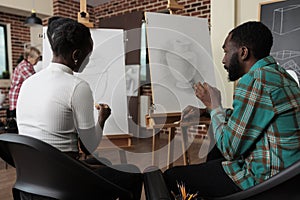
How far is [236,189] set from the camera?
1167 mm

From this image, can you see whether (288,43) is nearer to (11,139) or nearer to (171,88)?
(171,88)

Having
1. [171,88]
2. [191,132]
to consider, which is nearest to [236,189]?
[171,88]

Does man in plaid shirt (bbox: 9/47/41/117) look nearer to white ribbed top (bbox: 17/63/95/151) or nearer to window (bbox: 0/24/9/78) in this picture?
window (bbox: 0/24/9/78)

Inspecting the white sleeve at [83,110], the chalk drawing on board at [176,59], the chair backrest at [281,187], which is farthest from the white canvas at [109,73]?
the chair backrest at [281,187]

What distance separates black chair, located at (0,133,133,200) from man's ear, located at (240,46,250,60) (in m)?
0.80

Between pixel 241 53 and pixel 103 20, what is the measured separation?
4737 mm

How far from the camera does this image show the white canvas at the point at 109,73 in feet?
7.82

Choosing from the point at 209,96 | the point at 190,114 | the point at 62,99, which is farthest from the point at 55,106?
the point at 190,114

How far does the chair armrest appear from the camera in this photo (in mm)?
899

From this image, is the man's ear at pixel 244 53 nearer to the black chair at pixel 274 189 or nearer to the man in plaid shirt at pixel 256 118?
the man in plaid shirt at pixel 256 118

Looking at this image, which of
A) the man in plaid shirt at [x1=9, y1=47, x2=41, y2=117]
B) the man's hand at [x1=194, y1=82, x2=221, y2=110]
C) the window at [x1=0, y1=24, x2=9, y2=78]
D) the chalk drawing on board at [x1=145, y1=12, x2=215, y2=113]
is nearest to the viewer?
the man's hand at [x1=194, y1=82, x2=221, y2=110]

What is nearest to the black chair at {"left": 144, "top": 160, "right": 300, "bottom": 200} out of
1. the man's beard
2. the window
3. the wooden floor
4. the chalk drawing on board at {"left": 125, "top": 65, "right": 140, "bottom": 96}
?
the man's beard

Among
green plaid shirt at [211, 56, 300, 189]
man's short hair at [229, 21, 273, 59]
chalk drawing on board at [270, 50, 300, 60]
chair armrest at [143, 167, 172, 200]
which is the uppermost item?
chalk drawing on board at [270, 50, 300, 60]

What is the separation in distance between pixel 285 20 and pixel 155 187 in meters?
2.57
